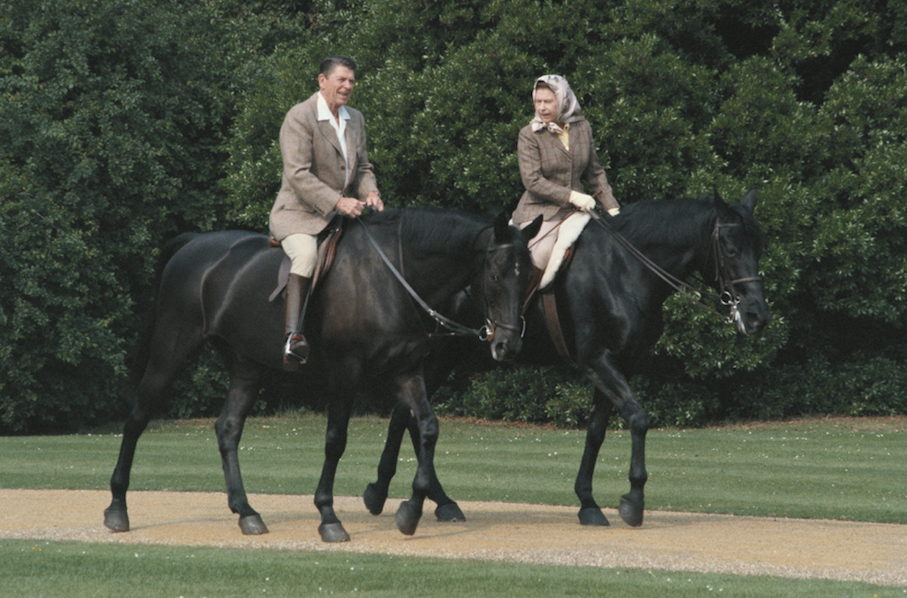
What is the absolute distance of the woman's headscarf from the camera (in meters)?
9.08

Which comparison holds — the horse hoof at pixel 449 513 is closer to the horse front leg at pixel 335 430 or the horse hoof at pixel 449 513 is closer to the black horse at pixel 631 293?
the black horse at pixel 631 293

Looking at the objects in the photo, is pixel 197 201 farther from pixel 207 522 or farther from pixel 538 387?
pixel 207 522

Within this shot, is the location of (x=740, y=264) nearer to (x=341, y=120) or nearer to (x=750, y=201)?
(x=750, y=201)

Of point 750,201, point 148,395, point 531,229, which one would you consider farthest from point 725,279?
point 148,395

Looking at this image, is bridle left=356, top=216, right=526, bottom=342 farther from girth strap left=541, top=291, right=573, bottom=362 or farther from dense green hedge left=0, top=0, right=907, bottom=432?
dense green hedge left=0, top=0, right=907, bottom=432

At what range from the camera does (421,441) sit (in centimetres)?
758

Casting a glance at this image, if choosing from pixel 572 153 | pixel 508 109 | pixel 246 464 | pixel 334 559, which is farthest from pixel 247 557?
pixel 508 109

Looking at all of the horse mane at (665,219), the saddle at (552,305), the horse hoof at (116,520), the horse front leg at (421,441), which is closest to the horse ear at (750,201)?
the horse mane at (665,219)

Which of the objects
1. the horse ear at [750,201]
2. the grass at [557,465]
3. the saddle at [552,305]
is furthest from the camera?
the grass at [557,465]

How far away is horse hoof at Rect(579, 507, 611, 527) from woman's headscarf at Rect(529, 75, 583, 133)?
3.07m

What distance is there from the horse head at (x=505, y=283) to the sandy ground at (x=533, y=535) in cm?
136

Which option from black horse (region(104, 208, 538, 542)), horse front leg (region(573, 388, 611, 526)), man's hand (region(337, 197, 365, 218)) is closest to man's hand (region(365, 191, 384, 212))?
black horse (region(104, 208, 538, 542))

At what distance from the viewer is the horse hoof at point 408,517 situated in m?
7.70

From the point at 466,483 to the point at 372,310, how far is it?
174 inches
